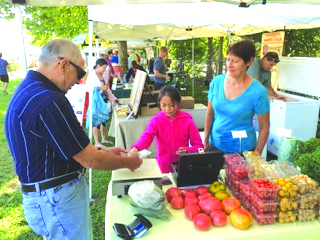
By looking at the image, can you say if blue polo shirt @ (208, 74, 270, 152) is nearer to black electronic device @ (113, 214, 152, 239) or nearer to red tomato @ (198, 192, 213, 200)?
red tomato @ (198, 192, 213, 200)

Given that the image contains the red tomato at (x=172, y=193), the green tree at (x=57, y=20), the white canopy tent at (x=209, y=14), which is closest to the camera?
the red tomato at (x=172, y=193)

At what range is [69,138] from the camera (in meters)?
1.34

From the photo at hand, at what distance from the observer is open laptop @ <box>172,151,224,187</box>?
1.63m

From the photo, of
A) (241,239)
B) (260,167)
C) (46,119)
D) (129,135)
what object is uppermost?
(46,119)

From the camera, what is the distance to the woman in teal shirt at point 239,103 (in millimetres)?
2025

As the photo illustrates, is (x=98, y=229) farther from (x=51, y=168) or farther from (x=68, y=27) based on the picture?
(x=68, y=27)

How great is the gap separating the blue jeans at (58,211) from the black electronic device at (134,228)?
0.33m

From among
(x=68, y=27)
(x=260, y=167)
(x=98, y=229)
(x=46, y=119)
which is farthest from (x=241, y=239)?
(x=68, y=27)

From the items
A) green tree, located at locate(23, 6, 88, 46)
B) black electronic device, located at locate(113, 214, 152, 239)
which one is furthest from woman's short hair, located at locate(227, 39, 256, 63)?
green tree, located at locate(23, 6, 88, 46)

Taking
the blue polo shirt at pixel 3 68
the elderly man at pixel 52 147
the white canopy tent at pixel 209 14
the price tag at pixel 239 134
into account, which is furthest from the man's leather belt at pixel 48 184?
the blue polo shirt at pixel 3 68

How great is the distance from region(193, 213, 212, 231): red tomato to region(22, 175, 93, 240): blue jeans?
0.69 metres

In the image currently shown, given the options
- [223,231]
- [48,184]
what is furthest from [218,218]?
[48,184]

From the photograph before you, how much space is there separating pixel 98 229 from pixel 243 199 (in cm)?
→ 202

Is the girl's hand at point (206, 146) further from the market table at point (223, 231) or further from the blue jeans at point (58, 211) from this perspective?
the blue jeans at point (58, 211)
